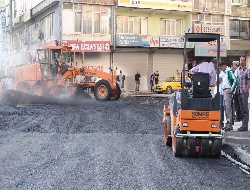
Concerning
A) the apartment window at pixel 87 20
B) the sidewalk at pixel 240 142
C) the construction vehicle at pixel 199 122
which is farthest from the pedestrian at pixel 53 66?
the construction vehicle at pixel 199 122

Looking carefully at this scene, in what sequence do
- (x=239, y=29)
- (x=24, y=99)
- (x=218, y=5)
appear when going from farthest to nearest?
(x=239, y=29), (x=218, y=5), (x=24, y=99)

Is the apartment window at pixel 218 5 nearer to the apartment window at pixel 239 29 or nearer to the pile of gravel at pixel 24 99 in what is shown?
the apartment window at pixel 239 29

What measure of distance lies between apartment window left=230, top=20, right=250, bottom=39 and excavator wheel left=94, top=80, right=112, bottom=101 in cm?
1987

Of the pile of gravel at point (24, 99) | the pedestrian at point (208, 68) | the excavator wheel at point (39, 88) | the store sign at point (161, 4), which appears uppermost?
the store sign at point (161, 4)

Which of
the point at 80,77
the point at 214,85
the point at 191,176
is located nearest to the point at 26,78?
the point at 80,77

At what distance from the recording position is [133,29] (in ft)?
121

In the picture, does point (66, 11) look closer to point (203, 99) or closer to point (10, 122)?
point (10, 122)

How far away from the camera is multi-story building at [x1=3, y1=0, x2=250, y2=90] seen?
112 feet

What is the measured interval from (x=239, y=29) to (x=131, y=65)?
11071mm

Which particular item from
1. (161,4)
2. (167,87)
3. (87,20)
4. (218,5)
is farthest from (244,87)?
(218,5)

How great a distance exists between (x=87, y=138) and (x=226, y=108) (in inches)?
146

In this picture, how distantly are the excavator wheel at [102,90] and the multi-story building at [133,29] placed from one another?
9160 mm

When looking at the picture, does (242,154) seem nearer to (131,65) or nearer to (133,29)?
(131,65)

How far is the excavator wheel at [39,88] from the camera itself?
2316 centimetres
